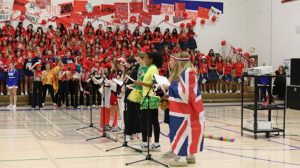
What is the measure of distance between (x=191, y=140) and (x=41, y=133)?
4.94 metres

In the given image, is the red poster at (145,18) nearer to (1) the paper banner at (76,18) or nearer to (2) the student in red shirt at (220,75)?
(1) the paper banner at (76,18)

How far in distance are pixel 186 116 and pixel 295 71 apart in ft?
45.9

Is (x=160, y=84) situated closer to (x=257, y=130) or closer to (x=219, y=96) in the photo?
(x=257, y=130)

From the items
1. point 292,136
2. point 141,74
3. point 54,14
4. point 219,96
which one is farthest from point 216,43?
point 141,74

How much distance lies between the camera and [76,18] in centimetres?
2177

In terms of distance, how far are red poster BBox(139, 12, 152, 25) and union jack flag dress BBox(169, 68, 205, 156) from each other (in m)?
16.9

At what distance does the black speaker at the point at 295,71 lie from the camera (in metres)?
18.9

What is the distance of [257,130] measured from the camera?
9.62 metres

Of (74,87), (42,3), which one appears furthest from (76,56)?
(42,3)

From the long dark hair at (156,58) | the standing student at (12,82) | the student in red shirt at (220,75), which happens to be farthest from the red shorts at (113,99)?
the student in red shirt at (220,75)

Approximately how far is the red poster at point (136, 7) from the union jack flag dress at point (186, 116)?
55.1 ft

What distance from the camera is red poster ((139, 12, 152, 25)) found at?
75.9 feet

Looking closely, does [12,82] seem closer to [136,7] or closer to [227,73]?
[136,7]

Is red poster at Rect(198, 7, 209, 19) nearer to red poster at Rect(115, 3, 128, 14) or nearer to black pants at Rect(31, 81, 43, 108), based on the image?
red poster at Rect(115, 3, 128, 14)
